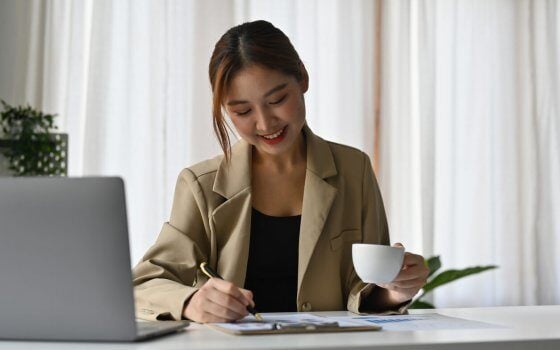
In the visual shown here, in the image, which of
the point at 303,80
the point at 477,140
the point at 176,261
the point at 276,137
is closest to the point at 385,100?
the point at 477,140

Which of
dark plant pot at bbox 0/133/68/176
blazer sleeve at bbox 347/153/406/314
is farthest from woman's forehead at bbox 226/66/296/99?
dark plant pot at bbox 0/133/68/176

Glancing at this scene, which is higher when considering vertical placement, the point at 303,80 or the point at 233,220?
the point at 303,80

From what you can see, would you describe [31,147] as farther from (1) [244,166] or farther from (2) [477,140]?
(2) [477,140]

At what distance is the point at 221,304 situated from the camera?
1231 mm

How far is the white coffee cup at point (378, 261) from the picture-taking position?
50.6 inches

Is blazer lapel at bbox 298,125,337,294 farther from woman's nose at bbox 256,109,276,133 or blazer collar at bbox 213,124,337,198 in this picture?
woman's nose at bbox 256,109,276,133

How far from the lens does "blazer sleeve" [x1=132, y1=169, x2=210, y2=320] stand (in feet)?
4.55

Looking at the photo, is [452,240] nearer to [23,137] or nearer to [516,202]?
[516,202]

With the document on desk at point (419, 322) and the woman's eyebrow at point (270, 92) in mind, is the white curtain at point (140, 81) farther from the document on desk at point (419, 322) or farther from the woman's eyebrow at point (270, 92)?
the document on desk at point (419, 322)

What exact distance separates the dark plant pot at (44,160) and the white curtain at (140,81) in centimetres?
40

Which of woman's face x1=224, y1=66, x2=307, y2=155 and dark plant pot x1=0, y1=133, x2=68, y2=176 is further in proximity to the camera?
dark plant pot x1=0, y1=133, x2=68, y2=176

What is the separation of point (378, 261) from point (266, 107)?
561 mm

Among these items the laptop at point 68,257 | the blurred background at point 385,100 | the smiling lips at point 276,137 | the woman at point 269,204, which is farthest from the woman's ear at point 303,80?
the blurred background at point 385,100

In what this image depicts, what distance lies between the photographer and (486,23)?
412 cm
